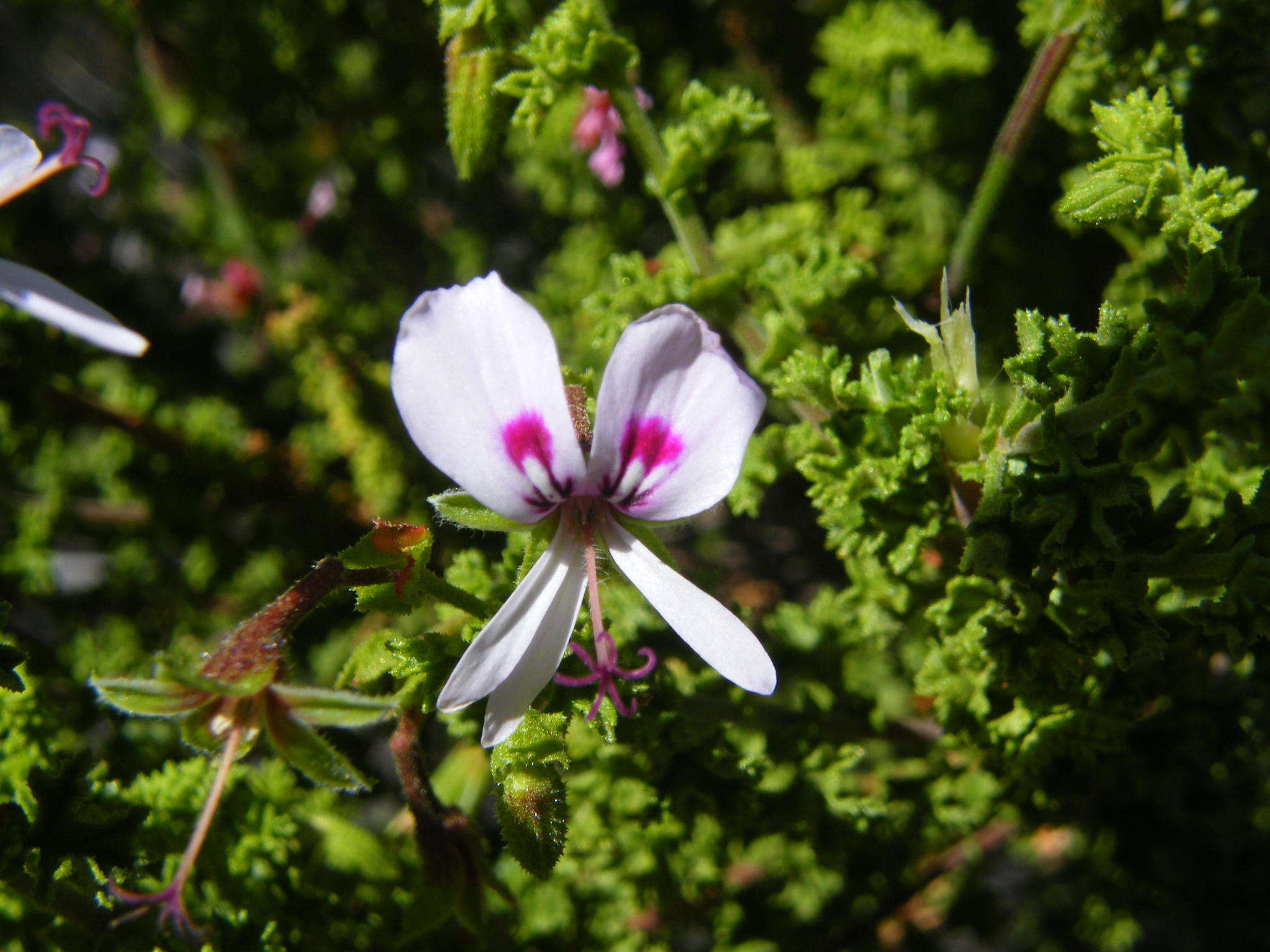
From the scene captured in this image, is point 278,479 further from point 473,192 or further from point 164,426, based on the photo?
point 473,192

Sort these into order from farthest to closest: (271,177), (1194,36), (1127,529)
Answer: (271,177) → (1194,36) → (1127,529)

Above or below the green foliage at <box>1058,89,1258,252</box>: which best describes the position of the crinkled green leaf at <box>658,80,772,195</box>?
above

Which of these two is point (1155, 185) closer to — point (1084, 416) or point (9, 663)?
point (1084, 416)

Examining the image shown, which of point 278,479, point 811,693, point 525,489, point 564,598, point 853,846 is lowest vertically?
point 853,846

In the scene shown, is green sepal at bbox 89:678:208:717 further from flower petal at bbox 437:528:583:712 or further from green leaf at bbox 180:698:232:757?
flower petal at bbox 437:528:583:712

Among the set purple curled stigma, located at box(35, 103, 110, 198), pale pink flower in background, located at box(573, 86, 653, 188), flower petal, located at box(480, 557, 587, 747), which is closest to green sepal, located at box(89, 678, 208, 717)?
flower petal, located at box(480, 557, 587, 747)

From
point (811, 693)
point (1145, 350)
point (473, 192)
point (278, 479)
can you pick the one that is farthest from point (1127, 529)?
point (473, 192)

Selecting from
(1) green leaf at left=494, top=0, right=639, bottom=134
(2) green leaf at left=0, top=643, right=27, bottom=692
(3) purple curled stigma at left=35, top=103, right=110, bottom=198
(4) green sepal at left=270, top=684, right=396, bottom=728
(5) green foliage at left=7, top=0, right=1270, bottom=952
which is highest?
(3) purple curled stigma at left=35, top=103, right=110, bottom=198
